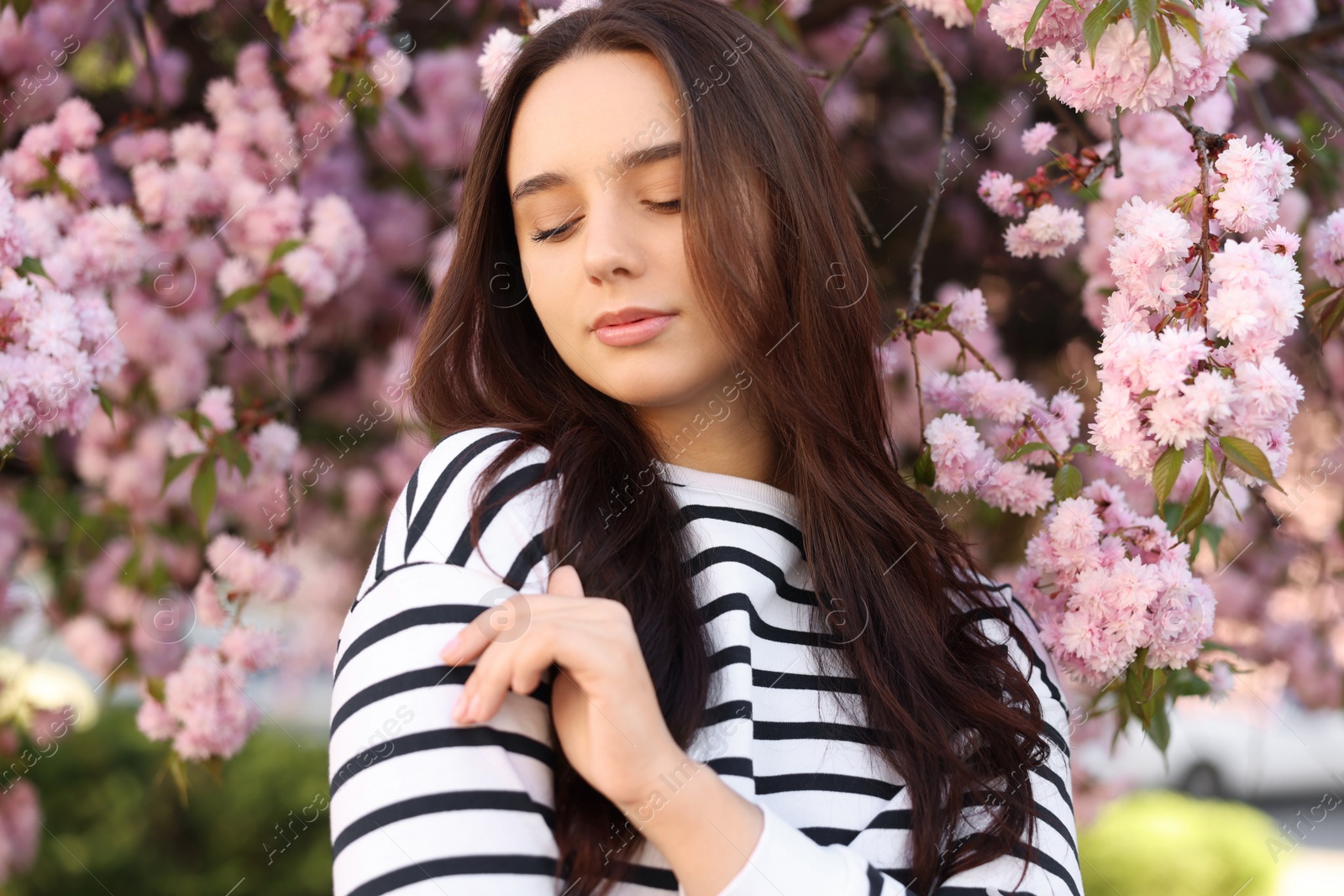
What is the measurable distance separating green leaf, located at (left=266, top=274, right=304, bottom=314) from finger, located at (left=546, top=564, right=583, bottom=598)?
1087 mm

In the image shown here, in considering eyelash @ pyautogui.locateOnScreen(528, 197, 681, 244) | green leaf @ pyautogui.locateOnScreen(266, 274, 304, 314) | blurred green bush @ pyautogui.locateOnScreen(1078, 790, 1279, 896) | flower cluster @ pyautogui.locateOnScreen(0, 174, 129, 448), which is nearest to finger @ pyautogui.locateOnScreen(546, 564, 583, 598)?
eyelash @ pyautogui.locateOnScreen(528, 197, 681, 244)

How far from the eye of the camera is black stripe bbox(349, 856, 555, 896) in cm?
73

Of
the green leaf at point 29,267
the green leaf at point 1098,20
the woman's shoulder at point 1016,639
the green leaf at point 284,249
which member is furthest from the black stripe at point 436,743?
the green leaf at point 284,249

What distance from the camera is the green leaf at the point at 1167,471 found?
0.96m

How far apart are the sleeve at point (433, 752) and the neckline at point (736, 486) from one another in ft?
0.74

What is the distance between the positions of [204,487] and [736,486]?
3.27 feet

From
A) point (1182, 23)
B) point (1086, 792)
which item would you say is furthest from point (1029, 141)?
point (1086, 792)

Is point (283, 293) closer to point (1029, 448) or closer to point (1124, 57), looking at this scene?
point (1029, 448)

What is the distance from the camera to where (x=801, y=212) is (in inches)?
42.2

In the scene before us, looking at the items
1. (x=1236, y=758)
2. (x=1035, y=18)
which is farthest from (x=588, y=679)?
(x=1236, y=758)

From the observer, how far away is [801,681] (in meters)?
1.01

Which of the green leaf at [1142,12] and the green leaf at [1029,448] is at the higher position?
the green leaf at [1142,12]

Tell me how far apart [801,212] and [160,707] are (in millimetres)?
1337

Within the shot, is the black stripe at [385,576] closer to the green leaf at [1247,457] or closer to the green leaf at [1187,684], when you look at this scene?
the green leaf at [1247,457]
